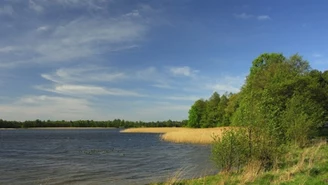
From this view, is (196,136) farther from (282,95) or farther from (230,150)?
(230,150)

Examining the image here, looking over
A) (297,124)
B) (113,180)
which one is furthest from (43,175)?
(297,124)

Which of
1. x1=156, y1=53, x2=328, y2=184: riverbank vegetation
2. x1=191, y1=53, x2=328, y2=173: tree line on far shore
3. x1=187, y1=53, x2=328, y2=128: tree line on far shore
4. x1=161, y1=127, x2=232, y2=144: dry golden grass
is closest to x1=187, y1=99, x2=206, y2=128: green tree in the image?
x1=187, y1=53, x2=328, y2=128: tree line on far shore

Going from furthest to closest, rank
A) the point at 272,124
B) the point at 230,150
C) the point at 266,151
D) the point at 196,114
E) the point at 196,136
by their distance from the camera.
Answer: the point at 196,114 < the point at 196,136 < the point at 272,124 < the point at 266,151 < the point at 230,150

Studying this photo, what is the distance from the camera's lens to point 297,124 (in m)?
25.8

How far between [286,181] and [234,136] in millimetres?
4475

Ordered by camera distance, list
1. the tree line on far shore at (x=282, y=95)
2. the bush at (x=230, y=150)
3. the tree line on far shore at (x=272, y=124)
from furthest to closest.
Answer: the tree line on far shore at (x=282, y=95), the tree line on far shore at (x=272, y=124), the bush at (x=230, y=150)

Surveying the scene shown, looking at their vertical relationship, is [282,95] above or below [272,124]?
above

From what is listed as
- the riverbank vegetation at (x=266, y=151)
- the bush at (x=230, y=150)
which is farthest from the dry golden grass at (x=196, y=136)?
the bush at (x=230, y=150)

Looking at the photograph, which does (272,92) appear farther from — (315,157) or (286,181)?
(286,181)

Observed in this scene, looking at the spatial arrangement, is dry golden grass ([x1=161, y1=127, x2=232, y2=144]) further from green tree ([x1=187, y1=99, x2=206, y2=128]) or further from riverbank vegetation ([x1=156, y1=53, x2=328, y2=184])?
green tree ([x1=187, y1=99, x2=206, y2=128])

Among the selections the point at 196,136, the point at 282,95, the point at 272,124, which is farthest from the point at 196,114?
→ the point at 272,124

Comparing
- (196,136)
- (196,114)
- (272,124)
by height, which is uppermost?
(196,114)

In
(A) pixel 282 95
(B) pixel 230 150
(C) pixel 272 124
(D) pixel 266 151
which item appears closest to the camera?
(B) pixel 230 150

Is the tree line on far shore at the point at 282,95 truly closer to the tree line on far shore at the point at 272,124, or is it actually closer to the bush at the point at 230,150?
the tree line on far shore at the point at 272,124
